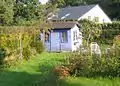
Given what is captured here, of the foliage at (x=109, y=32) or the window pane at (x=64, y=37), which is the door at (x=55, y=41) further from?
the foliage at (x=109, y=32)

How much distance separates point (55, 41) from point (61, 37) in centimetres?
77

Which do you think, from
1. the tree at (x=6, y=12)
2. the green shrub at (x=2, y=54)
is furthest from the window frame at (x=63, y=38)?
the green shrub at (x=2, y=54)

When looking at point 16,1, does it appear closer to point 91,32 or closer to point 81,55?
point 91,32

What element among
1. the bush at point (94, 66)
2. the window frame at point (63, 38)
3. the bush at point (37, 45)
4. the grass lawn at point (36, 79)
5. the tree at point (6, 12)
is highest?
the tree at point (6, 12)

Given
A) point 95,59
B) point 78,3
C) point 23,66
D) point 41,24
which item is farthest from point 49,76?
point 78,3

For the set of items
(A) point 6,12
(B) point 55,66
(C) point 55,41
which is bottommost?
(B) point 55,66

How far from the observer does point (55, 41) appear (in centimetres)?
3600

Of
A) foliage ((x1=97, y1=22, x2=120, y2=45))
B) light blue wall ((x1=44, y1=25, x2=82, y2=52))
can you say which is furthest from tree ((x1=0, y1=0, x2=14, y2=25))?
foliage ((x1=97, y1=22, x2=120, y2=45))

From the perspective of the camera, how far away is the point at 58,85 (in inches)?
611

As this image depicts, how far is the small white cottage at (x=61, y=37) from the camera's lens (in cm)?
3528

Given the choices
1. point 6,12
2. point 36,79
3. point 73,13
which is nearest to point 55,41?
point 6,12

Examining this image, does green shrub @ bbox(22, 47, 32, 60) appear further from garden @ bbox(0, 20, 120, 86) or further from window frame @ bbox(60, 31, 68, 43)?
window frame @ bbox(60, 31, 68, 43)

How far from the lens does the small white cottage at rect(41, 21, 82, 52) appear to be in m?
35.3

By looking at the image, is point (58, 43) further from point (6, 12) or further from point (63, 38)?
point (6, 12)
